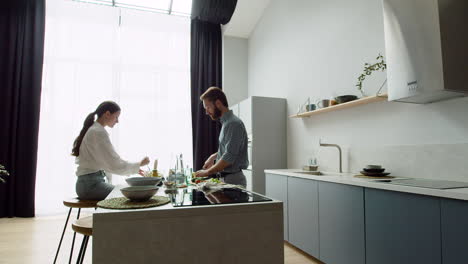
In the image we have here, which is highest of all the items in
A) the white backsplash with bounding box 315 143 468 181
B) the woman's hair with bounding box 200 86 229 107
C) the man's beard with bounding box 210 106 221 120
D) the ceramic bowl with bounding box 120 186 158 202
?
the woman's hair with bounding box 200 86 229 107

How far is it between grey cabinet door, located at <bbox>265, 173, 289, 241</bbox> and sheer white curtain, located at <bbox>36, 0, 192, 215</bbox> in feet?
7.46

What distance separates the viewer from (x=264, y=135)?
405 cm

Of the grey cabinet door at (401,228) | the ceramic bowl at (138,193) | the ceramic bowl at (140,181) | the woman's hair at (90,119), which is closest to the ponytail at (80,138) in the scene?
the woman's hair at (90,119)

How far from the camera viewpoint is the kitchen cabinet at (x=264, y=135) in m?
3.99

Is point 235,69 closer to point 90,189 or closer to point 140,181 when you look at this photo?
point 90,189

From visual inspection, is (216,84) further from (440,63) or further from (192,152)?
(440,63)

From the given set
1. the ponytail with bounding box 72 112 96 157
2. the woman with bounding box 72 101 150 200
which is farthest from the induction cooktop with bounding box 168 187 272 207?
the ponytail with bounding box 72 112 96 157

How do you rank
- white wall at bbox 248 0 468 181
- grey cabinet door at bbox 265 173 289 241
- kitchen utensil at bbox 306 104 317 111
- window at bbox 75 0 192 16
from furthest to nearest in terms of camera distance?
window at bbox 75 0 192 16 → kitchen utensil at bbox 306 104 317 111 → grey cabinet door at bbox 265 173 289 241 → white wall at bbox 248 0 468 181

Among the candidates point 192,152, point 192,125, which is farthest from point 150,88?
point 192,152

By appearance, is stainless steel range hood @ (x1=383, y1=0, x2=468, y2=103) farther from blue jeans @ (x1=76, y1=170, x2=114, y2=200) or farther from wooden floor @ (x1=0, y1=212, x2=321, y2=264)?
blue jeans @ (x1=76, y1=170, x2=114, y2=200)

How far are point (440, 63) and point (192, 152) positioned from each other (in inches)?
168

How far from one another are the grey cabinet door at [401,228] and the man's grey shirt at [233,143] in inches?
38.4

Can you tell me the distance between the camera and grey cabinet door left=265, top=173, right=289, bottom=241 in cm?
309

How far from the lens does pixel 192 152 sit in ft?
17.7
